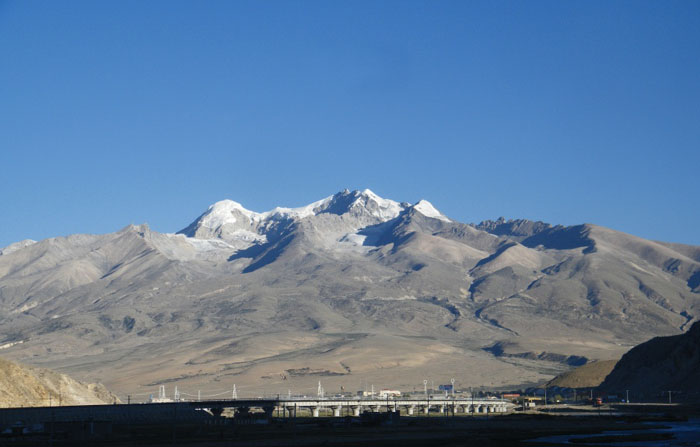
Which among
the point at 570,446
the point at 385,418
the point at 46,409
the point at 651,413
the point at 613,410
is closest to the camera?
the point at 570,446

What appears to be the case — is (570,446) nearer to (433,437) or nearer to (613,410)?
(433,437)

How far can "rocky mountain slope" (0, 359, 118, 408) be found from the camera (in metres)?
152

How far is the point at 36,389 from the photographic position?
162 m

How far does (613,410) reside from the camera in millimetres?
193375

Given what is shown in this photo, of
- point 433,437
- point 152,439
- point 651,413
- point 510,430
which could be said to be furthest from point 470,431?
point 651,413

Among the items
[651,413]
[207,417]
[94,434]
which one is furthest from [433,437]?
[651,413]

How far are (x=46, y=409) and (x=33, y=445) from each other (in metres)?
40.7

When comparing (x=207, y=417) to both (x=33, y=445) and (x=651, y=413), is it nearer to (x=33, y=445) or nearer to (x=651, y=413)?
(x=33, y=445)

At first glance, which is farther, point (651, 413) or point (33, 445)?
point (651, 413)

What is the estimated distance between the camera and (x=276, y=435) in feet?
361

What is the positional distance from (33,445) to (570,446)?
176ft

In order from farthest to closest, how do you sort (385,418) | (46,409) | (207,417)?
(207,417)
(385,418)
(46,409)

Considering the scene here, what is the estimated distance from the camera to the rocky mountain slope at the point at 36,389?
15150 centimetres

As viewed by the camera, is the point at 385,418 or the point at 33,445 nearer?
the point at 33,445
